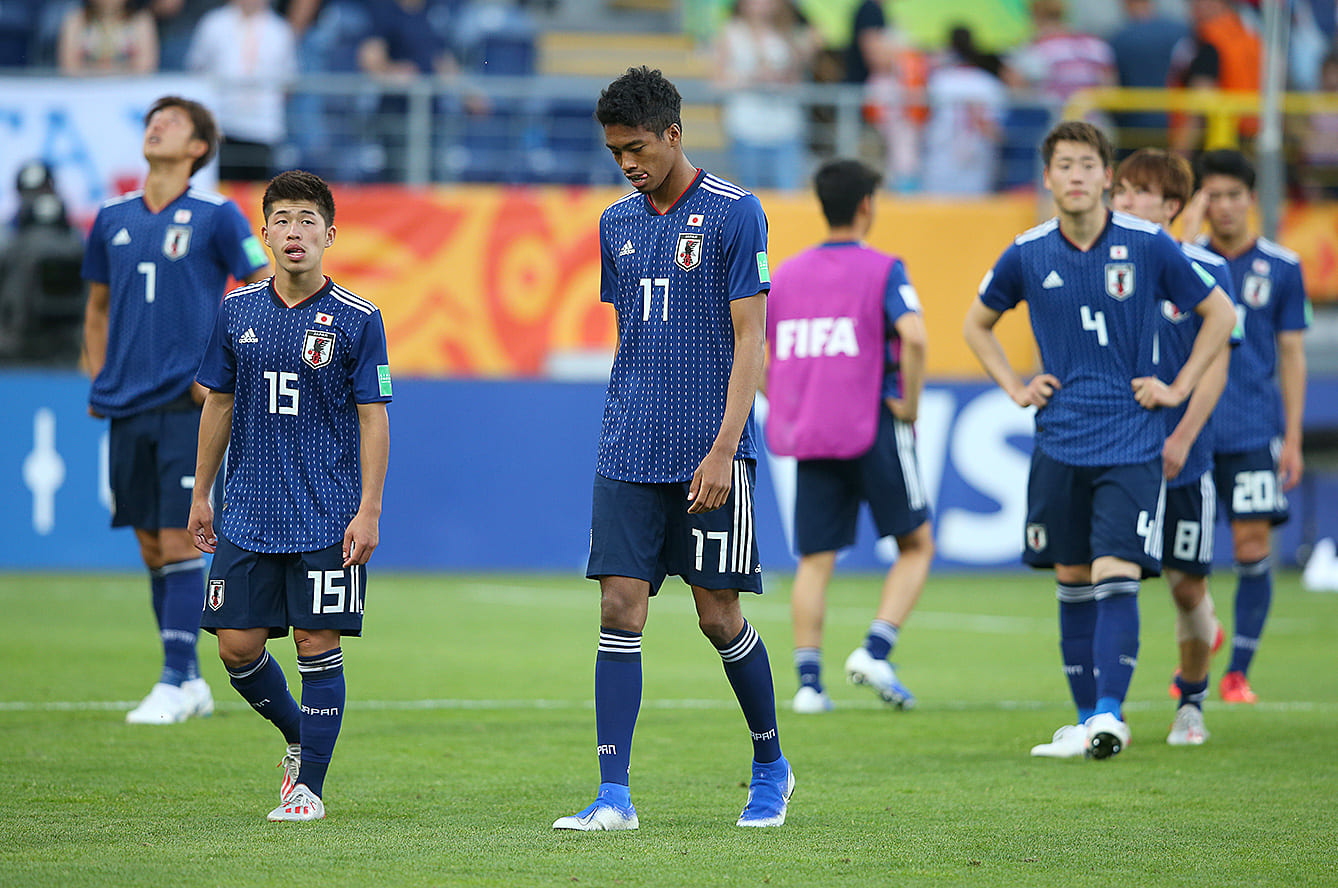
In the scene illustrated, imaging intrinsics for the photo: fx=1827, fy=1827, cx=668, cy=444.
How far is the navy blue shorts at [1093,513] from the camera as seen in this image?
6.83 metres

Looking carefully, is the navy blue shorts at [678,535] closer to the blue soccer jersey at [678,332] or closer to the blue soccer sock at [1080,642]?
the blue soccer jersey at [678,332]

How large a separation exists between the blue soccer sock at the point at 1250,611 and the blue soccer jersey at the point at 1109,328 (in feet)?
7.11

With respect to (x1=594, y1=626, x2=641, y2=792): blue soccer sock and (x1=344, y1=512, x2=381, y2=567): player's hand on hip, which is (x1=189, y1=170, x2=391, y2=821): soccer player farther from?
(x1=594, y1=626, x2=641, y2=792): blue soccer sock

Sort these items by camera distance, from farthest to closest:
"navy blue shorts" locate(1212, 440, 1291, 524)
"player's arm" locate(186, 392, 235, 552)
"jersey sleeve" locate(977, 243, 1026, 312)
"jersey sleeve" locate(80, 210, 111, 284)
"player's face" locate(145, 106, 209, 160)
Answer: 1. "navy blue shorts" locate(1212, 440, 1291, 524)
2. "jersey sleeve" locate(80, 210, 111, 284)
3. "player's face" locate(145, 106, 209, 160)
4. "jersey sleeve" locate(977, 243, 1026, 312)
5. "player's arm" locate(186, 392, 235, 552)

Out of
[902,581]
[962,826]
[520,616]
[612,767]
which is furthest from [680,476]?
[520,616]

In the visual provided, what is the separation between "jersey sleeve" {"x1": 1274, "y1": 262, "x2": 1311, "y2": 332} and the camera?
8.83 meters

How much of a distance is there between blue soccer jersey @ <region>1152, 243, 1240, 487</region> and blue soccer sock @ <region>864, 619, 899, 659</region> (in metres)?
1.53

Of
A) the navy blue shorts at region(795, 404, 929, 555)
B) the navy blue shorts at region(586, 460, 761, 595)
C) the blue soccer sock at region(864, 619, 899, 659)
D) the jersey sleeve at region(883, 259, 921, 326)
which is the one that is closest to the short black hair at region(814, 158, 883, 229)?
the jersey sleeve at region(883, 259, 921, 326)

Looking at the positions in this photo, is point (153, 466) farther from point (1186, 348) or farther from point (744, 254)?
point (1186, 348)

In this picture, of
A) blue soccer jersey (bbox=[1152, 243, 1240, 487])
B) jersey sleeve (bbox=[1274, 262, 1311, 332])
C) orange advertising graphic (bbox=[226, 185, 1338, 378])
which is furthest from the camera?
orange advertising graphic (bbox=[226, 185, 1338, 378])

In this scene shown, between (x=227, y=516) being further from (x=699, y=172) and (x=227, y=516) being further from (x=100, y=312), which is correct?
(x=100, y=312)

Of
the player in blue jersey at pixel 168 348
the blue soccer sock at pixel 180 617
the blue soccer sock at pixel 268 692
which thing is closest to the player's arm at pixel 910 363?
the player in blue jersey at pixel 168 348

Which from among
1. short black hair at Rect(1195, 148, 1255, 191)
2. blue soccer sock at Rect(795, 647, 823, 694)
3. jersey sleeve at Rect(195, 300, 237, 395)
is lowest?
blue soccer sock at Rect(795, 647, 823, 694)

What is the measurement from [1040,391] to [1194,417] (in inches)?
23.9
